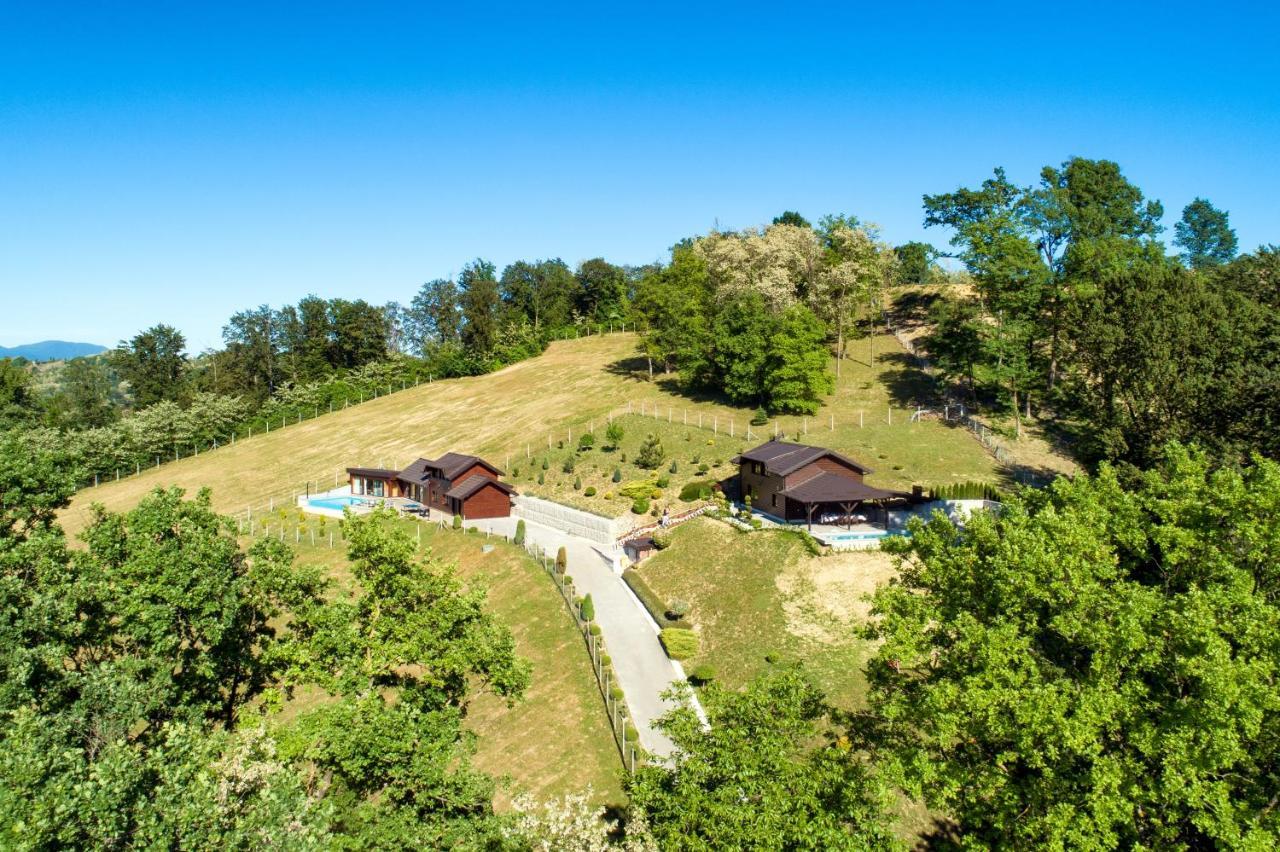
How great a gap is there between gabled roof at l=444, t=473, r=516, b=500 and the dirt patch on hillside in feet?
104

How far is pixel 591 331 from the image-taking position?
477 ft

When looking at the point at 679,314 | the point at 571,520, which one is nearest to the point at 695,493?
the point at 571,520

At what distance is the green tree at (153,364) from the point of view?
412 feet

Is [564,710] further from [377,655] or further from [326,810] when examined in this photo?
[326,810]

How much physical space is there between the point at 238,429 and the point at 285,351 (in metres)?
31.1

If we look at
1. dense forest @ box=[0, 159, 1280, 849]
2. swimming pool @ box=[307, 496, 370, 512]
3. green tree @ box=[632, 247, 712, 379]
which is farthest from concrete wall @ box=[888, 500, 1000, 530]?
swimming pool @ box=[307, 496, 370, 512]

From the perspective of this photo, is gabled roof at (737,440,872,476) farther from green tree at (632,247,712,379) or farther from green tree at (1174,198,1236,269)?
green tree at (1174,198,1236,269)

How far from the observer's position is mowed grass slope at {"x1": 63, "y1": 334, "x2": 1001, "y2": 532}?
219 ft

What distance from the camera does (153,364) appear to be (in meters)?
129

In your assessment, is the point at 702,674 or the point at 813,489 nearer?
the point at 702,674

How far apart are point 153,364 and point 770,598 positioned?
426 ft

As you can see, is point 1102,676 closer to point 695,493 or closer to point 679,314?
point 695,493

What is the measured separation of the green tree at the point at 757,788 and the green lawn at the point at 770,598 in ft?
49.3

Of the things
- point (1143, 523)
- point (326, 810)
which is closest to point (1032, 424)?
point (1143, 523)
